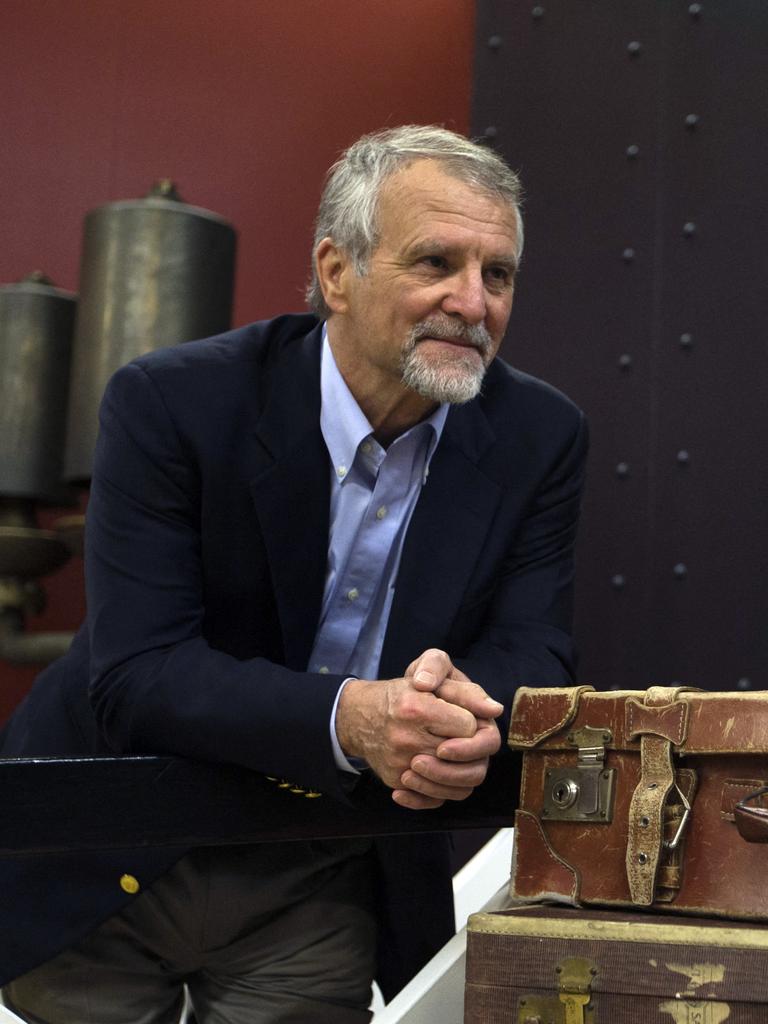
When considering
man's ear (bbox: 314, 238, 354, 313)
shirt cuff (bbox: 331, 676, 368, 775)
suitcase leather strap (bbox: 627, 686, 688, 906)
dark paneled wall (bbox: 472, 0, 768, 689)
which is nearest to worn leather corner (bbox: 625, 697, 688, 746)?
suitcase leather strap (bbox: 627, 686, 688, 906)

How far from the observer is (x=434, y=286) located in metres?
2.14

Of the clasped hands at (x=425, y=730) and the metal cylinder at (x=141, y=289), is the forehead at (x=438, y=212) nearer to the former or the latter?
the clasped hands at (x=425, y=730)

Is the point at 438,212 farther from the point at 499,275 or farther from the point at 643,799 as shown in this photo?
the point at 643,799

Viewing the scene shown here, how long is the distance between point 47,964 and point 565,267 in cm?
180

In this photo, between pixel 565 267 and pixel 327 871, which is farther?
pixel 565 267

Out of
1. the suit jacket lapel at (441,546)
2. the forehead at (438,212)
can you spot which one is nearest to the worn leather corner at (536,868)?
the suit jacket lapel at (441,546)

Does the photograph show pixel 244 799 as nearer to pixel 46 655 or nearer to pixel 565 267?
pixel 565 267

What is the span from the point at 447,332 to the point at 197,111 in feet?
9.43

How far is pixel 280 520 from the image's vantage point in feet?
6.97

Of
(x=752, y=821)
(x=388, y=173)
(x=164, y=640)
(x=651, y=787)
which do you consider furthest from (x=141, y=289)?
(x=752, y=821)

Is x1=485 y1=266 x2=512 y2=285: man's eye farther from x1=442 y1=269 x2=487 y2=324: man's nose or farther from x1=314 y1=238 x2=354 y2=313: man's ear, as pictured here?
x1=314 y1=238 x2=354 y2=313: man's ear

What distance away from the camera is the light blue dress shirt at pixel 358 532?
7.17ft

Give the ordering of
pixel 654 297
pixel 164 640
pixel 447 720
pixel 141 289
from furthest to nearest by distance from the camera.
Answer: pixel 141 289
pixel 654 297
pixel 164 640
pixel 447 720

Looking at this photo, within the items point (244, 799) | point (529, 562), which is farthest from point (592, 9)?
point (244, 799)
